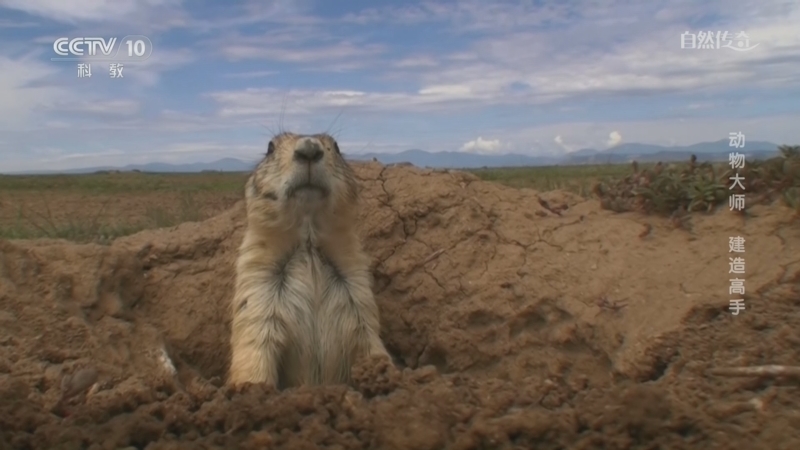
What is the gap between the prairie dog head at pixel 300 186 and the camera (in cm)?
411

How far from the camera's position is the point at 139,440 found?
10.0ft

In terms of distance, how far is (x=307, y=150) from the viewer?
13.2 ft

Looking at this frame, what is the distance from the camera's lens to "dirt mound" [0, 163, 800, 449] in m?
2.93

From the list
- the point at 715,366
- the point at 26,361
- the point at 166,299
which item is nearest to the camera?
the point at 715,366

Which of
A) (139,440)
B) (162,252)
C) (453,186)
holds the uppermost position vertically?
(453,186)

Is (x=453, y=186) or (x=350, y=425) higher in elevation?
(x=453, y=186)

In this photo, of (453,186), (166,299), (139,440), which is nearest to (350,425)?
(139,440)

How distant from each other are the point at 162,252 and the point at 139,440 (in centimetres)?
271

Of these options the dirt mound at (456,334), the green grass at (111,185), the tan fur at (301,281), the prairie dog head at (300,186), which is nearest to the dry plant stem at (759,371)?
the dirt mound at (456,334)

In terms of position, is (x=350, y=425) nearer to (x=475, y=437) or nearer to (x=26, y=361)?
(x=475, y=437)

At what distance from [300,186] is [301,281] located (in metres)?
0.59

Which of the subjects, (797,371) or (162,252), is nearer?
(797,371)

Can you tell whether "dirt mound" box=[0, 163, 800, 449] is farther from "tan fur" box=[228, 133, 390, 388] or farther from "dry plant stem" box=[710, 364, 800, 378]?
"tan fur" box=[228, 133, 390, 388]

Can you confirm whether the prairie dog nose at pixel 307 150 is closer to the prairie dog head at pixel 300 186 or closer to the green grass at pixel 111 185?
the prairie dog head at pixel 300 186
